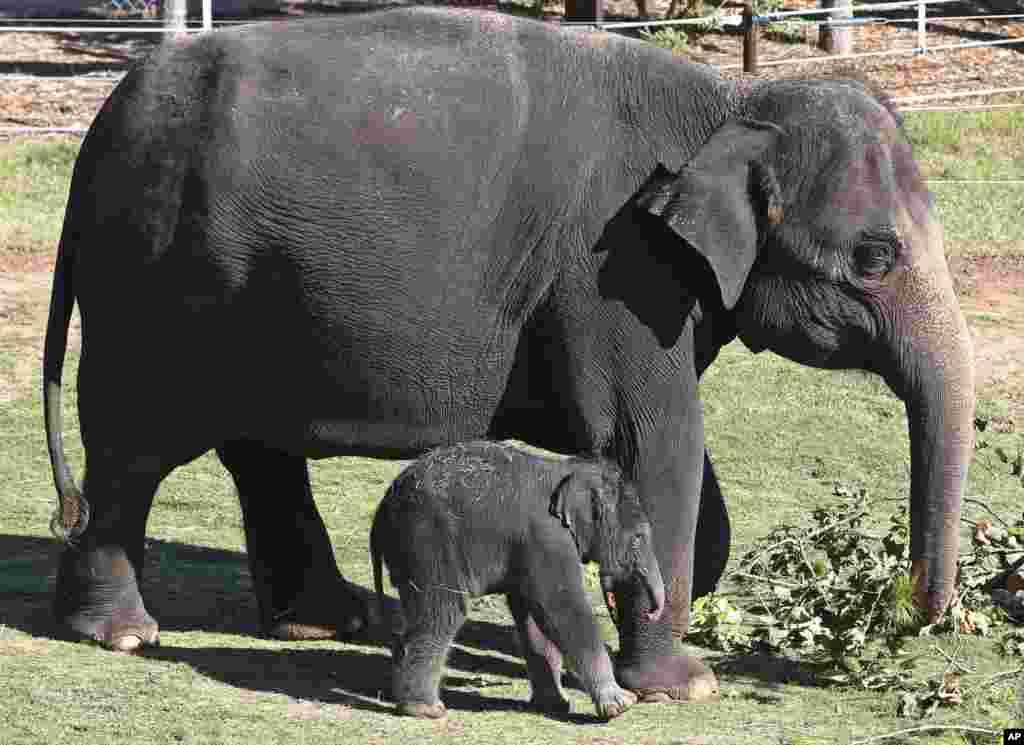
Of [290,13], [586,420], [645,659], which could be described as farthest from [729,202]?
[290,13]

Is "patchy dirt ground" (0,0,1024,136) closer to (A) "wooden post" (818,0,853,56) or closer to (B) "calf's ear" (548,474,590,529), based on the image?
(A) "wooden post" (818,0,853,56)

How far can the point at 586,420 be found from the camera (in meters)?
8.12

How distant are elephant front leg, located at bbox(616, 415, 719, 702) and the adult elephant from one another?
0.04 ft

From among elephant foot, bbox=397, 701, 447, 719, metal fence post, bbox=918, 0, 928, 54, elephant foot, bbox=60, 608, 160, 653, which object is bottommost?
metal fence post, bbox=918, 0, 928, 54

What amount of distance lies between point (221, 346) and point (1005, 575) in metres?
3.49

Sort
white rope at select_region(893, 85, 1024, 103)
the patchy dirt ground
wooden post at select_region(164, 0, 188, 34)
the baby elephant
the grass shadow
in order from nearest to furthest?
the baby elephant → the grass shadow → wooden post at select_region(164, 0, 188, 34) → white rope at select_region(893, 85, 1024, 103) → the patchy dirt ground

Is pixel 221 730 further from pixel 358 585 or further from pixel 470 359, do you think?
pixel 358 585

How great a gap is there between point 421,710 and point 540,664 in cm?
45

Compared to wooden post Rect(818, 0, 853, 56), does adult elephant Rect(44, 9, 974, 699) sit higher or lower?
higher

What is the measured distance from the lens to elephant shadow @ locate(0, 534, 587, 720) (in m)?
8.11

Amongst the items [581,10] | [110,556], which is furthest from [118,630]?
[581,10]

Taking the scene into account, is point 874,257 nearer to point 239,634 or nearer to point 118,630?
point 239,634

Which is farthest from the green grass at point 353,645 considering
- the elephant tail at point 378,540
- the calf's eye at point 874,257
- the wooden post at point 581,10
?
the wooden post at point 581,10

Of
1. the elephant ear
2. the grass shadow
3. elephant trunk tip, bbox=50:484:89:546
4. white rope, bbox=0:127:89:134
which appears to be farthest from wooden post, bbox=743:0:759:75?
elephant trunk tip, bbox=50:484:89:546
